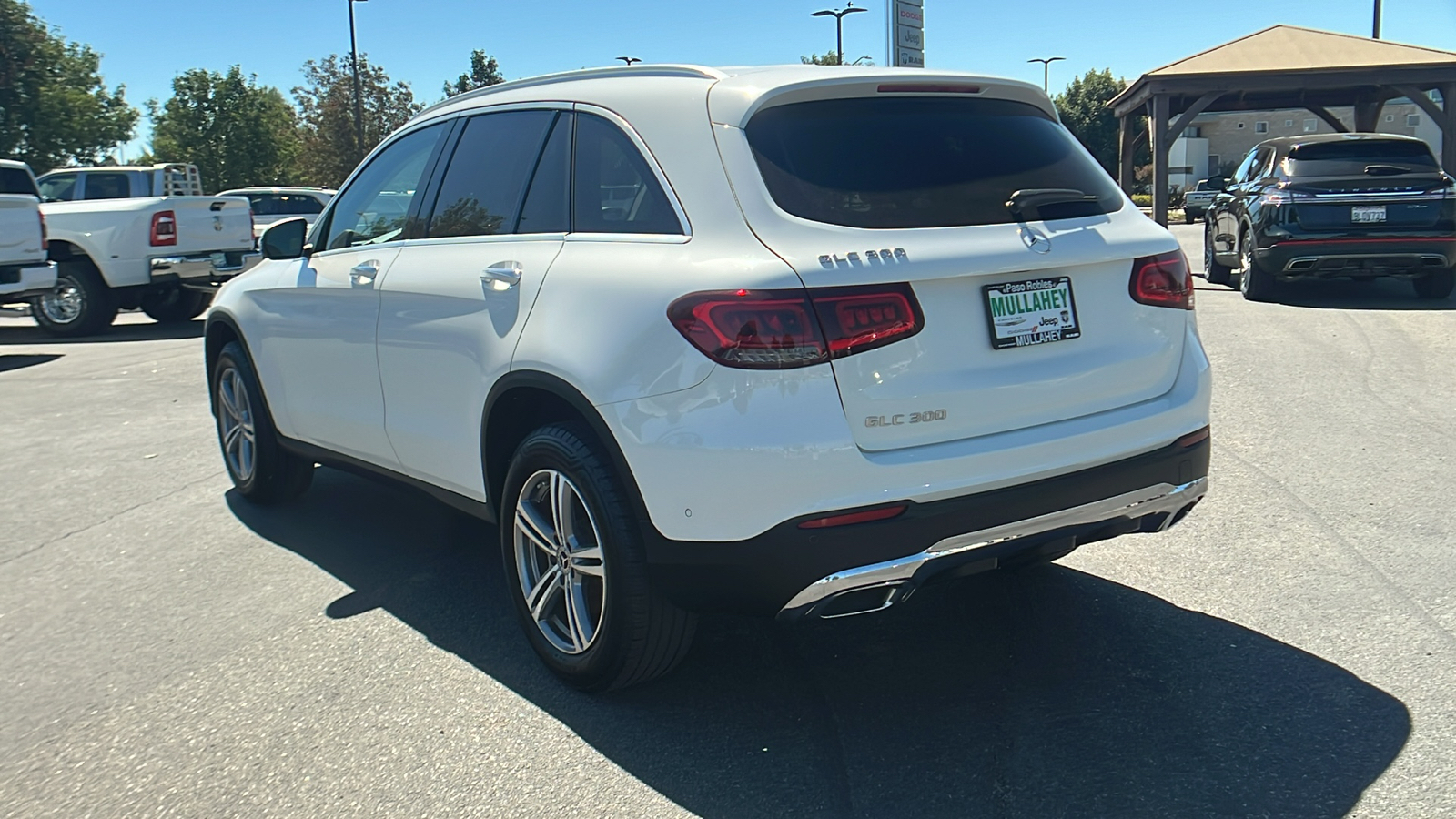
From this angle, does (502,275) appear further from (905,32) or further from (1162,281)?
(905,32)

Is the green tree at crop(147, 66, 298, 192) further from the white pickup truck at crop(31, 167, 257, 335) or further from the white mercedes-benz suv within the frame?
the white mercedes-benz suv

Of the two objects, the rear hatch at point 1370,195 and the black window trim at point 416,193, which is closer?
the black window trim at point 416,193

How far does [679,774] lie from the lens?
3.12m

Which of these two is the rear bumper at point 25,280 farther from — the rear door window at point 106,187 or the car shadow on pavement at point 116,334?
the rear door window at point 106,187

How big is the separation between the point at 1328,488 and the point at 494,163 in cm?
394

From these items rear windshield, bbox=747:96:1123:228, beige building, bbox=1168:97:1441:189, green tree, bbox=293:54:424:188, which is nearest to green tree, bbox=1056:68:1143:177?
beige building, bbox=1168:97:1441:189

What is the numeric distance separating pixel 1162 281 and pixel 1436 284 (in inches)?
396

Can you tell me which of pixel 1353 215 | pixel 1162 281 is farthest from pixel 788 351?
pixel 1353 215

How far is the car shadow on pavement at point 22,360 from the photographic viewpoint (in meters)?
11.8

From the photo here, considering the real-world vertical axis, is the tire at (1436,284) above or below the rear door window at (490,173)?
below

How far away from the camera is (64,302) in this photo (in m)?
14.5

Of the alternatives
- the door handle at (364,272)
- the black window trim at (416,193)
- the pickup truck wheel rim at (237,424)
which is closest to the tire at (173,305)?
the pickup truck wheel rim at (237,424)

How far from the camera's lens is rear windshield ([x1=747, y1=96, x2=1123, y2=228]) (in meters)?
3.19

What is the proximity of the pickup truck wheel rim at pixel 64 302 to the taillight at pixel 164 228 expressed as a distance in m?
1.09
